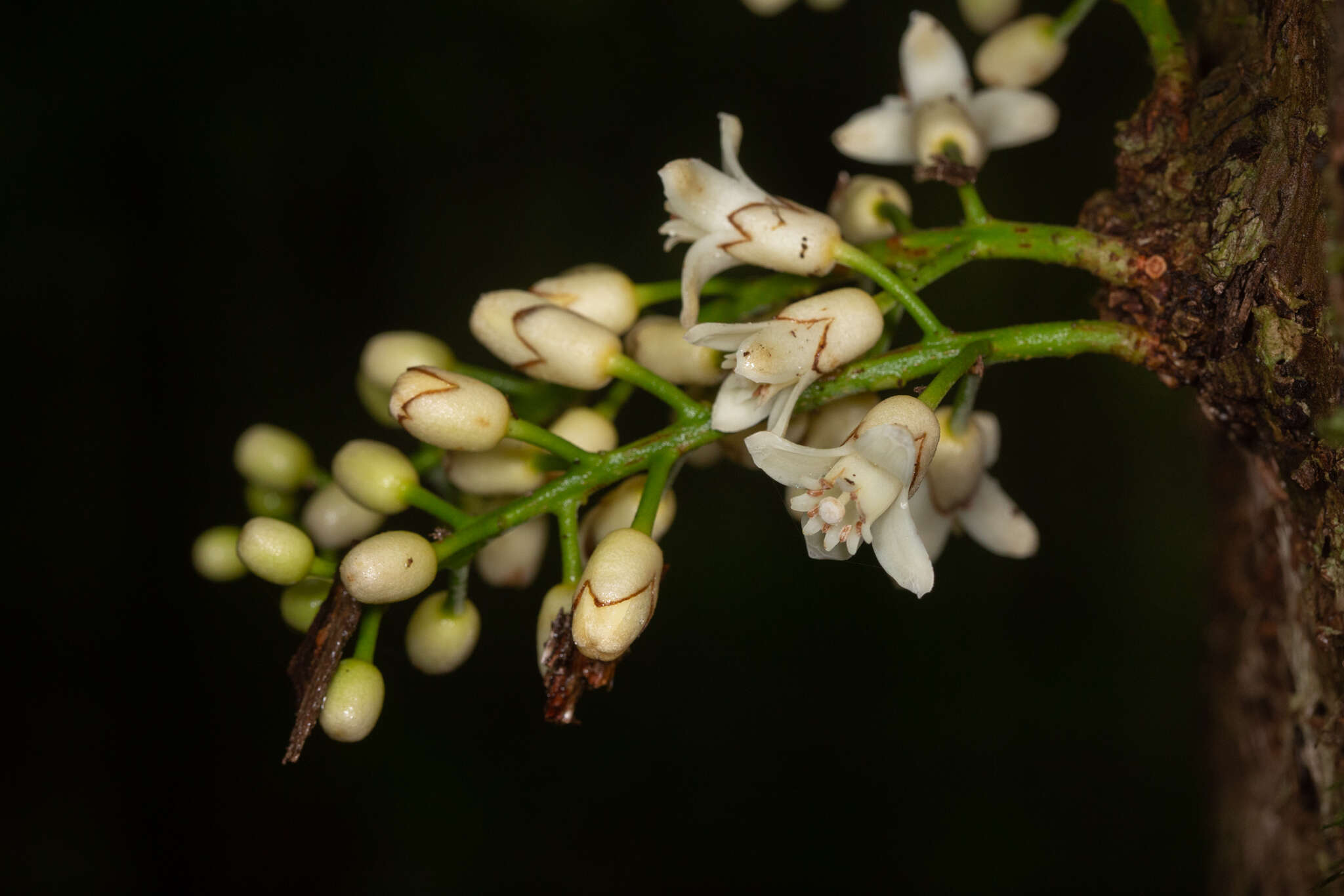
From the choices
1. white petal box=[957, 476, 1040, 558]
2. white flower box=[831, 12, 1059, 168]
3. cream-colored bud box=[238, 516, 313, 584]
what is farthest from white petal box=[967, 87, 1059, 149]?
cream-colored bud box=[238, 516, 313, 584]

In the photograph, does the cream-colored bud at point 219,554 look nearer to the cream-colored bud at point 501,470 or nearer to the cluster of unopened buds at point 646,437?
the cluster of unopened buds at point 646,437

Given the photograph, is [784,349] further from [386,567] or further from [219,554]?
[219,554]

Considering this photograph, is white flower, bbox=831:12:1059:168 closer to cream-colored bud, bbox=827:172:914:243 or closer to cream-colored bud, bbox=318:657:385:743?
cream-colored bud, bbox=827:172:914:243

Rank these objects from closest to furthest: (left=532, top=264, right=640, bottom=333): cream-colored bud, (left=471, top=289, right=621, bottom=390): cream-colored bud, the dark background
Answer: (left=471, top=289, right=621, bottom=390): cream-colored bud, (left=532, top=264, right=640, bottom=333): cream-colored bud, the dark background

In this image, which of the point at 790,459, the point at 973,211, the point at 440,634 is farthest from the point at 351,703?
the point at 973,211

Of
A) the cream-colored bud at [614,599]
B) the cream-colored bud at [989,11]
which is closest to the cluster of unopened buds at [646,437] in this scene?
the cream-colored bud at [614,599]

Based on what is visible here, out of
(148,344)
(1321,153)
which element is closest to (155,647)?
(148,344)
